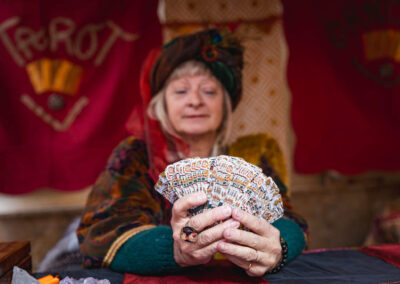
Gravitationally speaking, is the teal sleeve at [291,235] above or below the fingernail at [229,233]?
below

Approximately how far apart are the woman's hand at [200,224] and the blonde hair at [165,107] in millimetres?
256

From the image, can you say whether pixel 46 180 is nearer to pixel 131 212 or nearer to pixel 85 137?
pixel 85 137

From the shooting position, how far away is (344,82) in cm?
231

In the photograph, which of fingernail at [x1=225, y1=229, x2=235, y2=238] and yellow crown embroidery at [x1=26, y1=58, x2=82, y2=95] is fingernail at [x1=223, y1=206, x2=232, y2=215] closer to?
fingernail at [x1=225, y1=229, x2=235, y2=238]

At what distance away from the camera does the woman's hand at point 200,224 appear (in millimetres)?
676

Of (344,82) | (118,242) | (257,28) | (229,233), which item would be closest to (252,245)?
(229,233)

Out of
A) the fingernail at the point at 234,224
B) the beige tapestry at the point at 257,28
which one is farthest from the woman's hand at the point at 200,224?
the beige tapestry at the point at 257,28

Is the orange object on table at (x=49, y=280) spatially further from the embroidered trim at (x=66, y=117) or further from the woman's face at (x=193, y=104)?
the embroidered trim at (x=66, y=117)

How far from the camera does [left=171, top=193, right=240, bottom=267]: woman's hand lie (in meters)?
0.68

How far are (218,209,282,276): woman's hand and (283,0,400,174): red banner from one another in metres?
1.62

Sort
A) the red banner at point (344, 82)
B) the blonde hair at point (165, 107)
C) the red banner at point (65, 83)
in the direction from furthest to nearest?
the red banner at point (344, 82) → the red banner at point (65, 83) → the blonde hair at point (165, 107)

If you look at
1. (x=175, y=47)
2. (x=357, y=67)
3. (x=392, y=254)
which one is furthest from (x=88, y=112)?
(x=357, y=67)

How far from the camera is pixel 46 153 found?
6.50ft

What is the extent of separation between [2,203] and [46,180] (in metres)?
0.41
